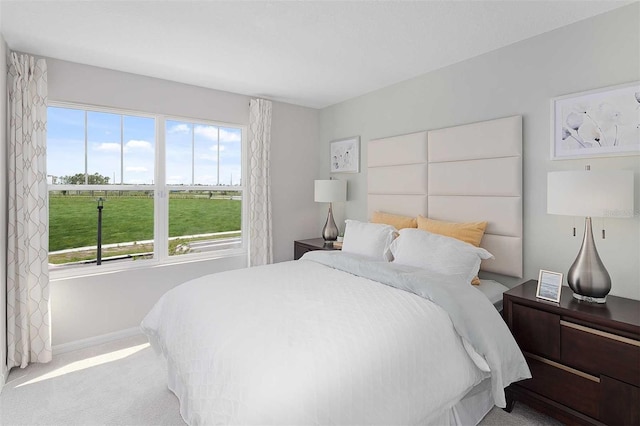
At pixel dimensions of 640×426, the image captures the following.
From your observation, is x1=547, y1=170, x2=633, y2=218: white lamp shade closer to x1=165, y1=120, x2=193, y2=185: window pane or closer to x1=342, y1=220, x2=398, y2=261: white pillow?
x1=342, y1=220, x2=398, y2=261: white pillow

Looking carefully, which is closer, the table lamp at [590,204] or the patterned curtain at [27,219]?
the table lamp at [590,204]

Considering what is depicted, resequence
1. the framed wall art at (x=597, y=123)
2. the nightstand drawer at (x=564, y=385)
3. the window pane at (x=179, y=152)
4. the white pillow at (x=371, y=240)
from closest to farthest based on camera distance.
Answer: the nightstand drawer at (x=564, y=385) → the framed wall art at (x=597, y=123) → the white pillow at (x=371, y=240) → the window pane at (x=179, y=152)

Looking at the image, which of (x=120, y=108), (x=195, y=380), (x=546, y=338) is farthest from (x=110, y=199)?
(x=546, y=338)

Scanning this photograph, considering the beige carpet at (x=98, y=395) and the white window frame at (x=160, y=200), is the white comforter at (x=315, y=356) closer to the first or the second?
the beige carpet at (x=98, y=395)

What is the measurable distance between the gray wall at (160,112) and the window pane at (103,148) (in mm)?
188

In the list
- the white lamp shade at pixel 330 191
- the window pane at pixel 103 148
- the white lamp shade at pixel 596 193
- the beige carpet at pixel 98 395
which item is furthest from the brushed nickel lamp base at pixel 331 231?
the white lamp shade at pixel 596 193

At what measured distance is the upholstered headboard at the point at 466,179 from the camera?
Answer: 254 cm

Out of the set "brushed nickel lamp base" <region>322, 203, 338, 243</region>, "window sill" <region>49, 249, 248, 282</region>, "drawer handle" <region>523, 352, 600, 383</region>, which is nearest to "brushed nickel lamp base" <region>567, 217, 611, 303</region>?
"drawer handle" <region>523, 352, 600, 383</region>

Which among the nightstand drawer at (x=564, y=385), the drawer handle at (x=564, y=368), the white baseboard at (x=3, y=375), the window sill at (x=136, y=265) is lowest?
the white baseboard at (x=3, y=375)

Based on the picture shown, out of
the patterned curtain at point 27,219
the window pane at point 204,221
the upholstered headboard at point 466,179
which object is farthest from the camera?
the window pane at point 204,221

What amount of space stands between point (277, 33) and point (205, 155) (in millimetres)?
1865

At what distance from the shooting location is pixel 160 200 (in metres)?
3.53

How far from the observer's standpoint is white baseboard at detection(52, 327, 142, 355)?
2.96 meters

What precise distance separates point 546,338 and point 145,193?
3668 mm
